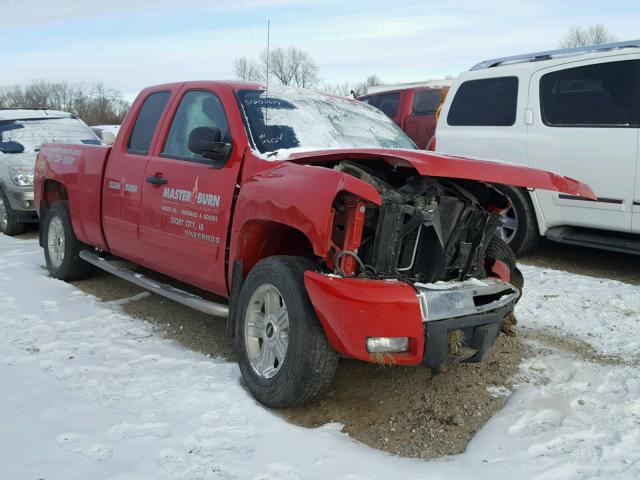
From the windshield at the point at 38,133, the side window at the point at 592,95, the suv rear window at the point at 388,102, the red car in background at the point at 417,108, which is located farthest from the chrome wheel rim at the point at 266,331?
the suv rear window at the point at 388,102

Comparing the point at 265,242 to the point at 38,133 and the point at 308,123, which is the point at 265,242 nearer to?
the point at 308,123

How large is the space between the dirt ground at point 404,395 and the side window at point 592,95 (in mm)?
2570

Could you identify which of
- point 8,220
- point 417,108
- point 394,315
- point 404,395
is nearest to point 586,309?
point 404,395

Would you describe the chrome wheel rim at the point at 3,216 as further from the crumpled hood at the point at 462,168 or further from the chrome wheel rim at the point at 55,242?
the crumpled hood at the point at 462,168

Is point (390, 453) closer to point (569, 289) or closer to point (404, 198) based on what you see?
point (404, 198)

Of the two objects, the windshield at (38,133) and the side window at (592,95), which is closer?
the side window at (592,95)

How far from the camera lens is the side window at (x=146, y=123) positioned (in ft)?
15.9

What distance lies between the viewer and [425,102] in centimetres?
1157

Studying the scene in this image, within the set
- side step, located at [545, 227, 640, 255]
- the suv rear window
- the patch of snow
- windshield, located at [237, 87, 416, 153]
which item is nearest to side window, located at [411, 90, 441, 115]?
the suv rear window

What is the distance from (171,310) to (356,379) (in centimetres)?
204

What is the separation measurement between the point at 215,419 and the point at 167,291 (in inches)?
55.4

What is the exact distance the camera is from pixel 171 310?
5215 millimetres

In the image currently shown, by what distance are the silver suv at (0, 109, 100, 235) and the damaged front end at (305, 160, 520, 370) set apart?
6825 millimetres

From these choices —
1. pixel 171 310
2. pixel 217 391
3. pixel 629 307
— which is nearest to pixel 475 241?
pixel 217 391
